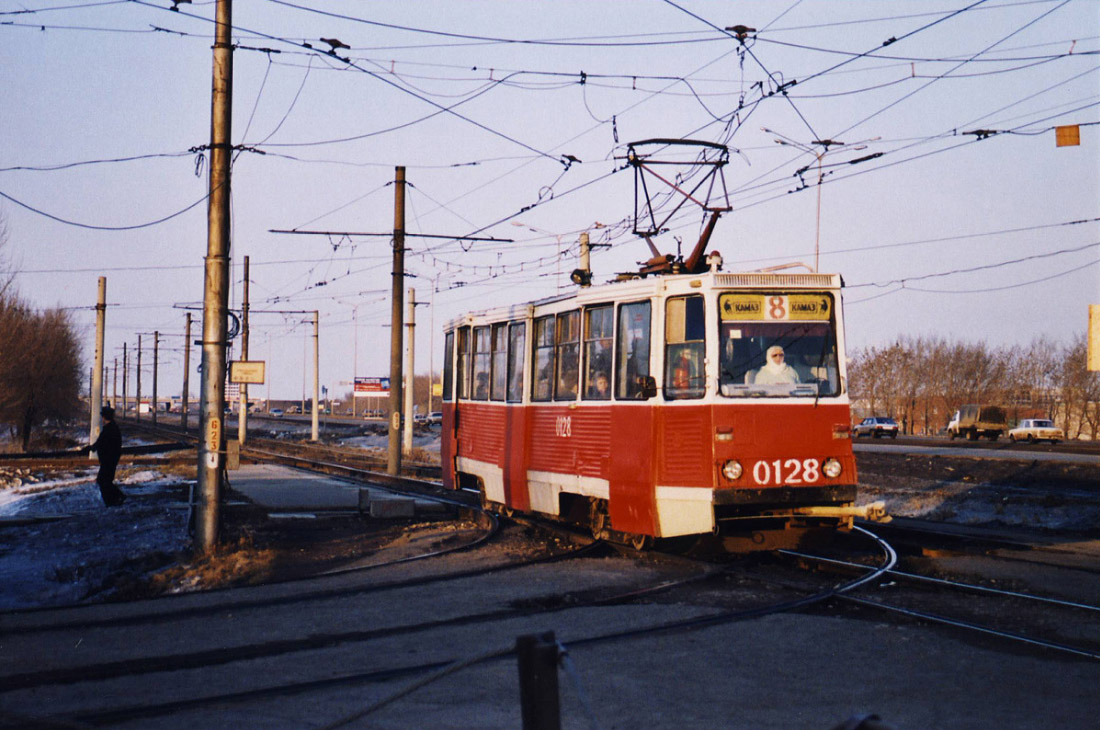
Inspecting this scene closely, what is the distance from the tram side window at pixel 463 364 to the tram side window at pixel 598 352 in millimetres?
4921

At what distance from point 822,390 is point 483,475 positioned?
700 cm

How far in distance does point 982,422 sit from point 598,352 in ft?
172

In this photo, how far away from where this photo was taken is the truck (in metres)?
59.8

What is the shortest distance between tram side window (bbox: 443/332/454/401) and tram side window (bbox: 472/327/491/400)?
1.38 m

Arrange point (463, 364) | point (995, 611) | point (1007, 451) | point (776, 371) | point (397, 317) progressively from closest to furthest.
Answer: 1. point (995, 611)
2. point (776, 371)
3. point (463, 364)
4. point (397, 317)
5. point (1007, 451)

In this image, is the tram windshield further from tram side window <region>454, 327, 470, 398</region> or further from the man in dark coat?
the man in dark coat

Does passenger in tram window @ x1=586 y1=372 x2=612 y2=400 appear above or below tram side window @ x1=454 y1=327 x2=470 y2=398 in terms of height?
below

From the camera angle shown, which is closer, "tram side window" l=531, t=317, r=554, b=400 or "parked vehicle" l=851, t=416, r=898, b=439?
"tram side window" l=531, t=317, r=554, b=400

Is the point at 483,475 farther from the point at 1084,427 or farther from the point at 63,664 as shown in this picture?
the point at 1084,427

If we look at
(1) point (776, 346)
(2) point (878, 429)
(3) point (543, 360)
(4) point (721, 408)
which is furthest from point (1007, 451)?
(4) point (721, 408)

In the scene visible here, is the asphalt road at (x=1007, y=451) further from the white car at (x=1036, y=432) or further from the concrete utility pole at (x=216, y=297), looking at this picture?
the concrete utility pole at (x=216, y=297)

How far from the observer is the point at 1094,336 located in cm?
1659

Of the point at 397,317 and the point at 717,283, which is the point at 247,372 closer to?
the point at 397,317

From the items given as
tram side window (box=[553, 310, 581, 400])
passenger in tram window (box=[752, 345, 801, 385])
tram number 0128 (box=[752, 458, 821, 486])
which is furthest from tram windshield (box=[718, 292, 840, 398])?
tram side window (box=[553, 310, 581, 400])
